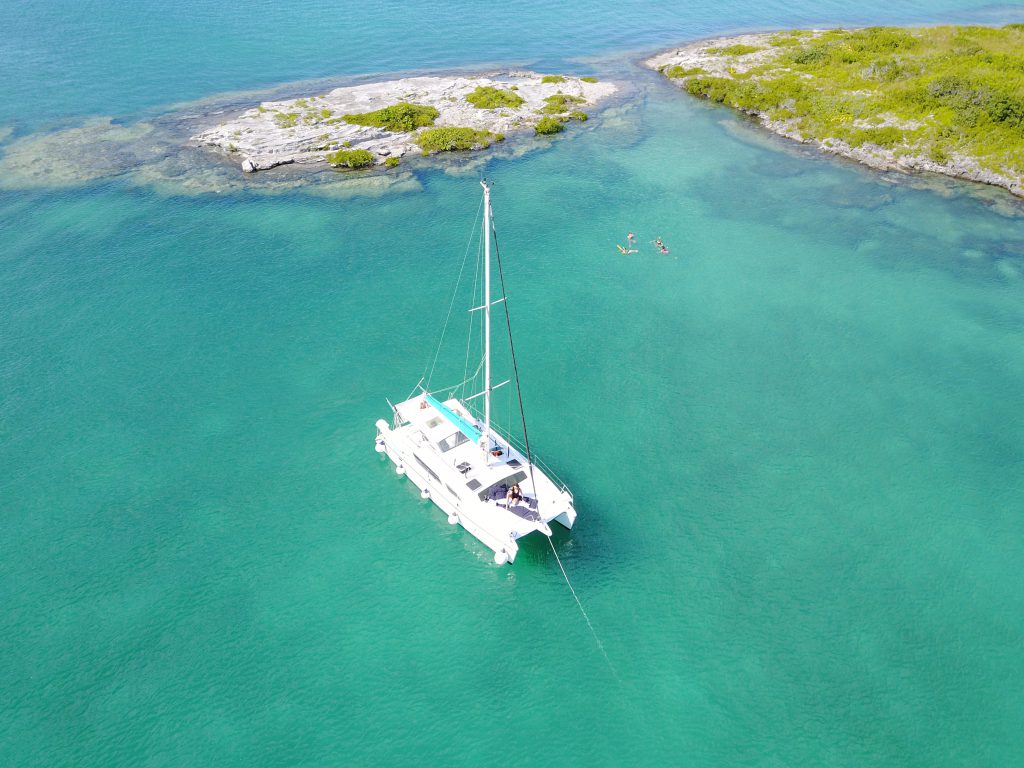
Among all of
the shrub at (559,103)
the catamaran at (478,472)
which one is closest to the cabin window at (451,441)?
the catamaran at (478,472)

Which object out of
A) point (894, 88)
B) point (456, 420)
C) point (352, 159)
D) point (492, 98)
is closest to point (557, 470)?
point (456, 420)

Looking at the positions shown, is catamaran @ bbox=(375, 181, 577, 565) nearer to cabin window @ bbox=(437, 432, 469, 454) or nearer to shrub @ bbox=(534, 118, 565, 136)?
cabin window @ bbox=(437, 432, 469, 454)

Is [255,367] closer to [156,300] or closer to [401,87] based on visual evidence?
[156,300]

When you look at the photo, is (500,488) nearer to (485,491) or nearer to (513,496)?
(485,491)

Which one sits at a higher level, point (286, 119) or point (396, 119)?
point (286, 119)

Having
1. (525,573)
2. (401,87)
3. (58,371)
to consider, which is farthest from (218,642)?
(401,87)

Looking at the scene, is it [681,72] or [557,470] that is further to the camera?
[681,72]

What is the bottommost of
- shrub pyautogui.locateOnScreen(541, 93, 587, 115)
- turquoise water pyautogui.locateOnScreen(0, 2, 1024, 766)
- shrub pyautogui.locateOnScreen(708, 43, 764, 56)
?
turquoise water pyautogui.locateOnScreen(0, 2, 1024, 766)

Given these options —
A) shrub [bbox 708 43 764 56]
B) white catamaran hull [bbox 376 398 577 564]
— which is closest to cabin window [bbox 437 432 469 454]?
white catamaran hull [bbox 376 398 577 564]

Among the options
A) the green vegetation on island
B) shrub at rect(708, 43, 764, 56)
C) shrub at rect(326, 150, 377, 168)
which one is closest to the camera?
the green vegetation on island
